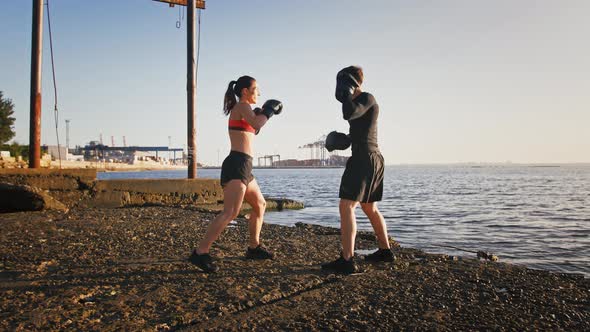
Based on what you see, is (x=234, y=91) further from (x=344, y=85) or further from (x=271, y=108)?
(x=344, y=85)

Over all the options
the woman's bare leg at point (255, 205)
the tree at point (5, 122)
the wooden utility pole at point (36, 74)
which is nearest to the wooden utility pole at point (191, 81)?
the wooden utility pole at point (36, 74)

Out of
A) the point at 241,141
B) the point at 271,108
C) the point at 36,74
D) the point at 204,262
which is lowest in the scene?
the point at 204,262

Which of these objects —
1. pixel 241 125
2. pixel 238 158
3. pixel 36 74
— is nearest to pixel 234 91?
pixel 241 125

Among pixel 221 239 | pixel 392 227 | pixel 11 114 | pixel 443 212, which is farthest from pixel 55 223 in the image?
pixel 11 114

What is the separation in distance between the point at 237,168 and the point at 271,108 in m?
0.69

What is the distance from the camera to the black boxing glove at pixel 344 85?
3.99 metres

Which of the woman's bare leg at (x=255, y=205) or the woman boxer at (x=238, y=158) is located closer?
the woman boxer at (x=238, y=158)

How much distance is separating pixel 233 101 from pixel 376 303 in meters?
2.40

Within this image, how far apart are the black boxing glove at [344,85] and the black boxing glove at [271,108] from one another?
1.98 feet

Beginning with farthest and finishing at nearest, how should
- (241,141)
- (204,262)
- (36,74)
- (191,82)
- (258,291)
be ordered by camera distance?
1. (191,82)
2. (36,74)
3. (241,141)
4. (204,262)
5. (258,291)

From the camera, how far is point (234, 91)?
14.0ft

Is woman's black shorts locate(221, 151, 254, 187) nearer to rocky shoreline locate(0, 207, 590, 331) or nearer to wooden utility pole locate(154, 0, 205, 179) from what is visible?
rocky shoreline locate(0, 207, 590, 331)

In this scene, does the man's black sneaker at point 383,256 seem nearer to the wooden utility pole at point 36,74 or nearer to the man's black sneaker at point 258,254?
the man's black sneaker at point 258,254

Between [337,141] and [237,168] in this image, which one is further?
[337,141]
